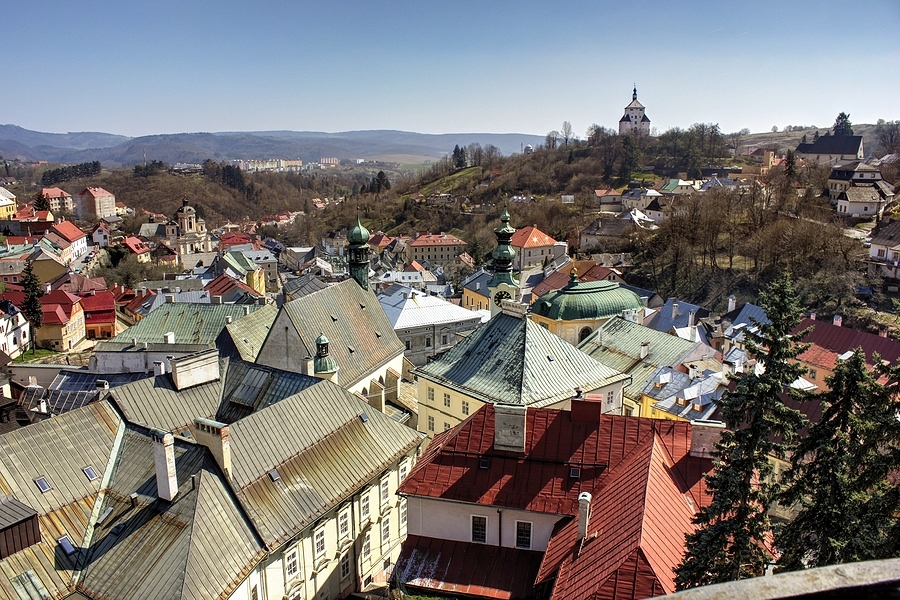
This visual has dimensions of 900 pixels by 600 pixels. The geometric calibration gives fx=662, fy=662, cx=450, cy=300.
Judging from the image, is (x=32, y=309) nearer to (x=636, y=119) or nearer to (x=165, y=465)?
(x=165, y=465)

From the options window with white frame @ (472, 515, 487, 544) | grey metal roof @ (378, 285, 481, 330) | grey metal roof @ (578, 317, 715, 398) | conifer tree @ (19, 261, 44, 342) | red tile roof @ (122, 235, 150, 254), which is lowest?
red tile roof @ (122, 235, 150, 254)

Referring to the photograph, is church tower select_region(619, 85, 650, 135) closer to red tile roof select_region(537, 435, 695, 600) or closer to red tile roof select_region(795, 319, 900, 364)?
red tile roof select_region(795, 319, 900, 364)

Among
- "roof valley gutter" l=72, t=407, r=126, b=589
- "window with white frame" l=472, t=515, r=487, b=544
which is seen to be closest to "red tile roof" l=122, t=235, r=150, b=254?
"roof valley gutter" l=72, t=407, r=126, b=589

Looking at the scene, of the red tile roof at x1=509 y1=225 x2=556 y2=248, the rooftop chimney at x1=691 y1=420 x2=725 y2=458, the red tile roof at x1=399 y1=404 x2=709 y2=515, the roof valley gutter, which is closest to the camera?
the roof valley gutter

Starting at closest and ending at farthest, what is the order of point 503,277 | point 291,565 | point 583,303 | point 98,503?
point 98,503
point 291,565
point 503,277
point 583,303

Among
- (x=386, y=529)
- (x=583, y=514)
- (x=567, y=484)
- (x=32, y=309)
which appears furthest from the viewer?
(x=32, y=309)

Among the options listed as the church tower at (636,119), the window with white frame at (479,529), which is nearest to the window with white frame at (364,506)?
the window with white frame at (479,529)

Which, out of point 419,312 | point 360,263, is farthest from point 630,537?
point 419,312
